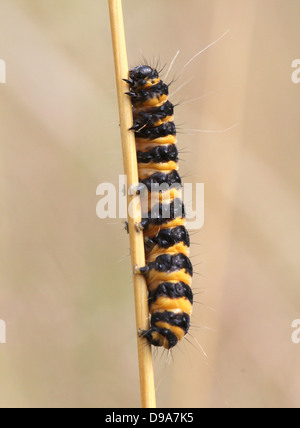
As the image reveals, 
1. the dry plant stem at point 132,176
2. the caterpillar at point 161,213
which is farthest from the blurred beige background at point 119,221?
the dry plant stem at point 132,176

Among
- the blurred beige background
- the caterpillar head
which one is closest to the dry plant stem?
the caterpillar head

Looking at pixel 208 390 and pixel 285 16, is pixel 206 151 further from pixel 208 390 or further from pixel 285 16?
pixel 208 390

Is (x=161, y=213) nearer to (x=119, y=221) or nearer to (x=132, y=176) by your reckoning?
(x=132, y=176)

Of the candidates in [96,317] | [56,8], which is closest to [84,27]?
[56,8]

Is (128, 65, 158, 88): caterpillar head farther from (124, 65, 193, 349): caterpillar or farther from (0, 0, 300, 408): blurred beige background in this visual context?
(0, 0, 300, 408): blurred beige background

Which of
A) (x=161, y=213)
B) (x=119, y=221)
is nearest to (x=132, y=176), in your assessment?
(x=161, y=213)

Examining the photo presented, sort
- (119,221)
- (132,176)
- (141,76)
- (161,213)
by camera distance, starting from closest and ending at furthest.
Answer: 1. (132,176)
2. (141,76)
3. (161,213)
4. (119,221)

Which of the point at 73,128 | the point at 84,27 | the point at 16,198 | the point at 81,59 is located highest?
the point at 84,27
